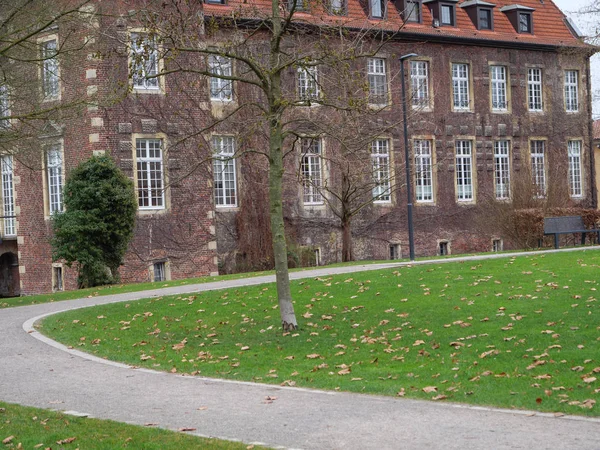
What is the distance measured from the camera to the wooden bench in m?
27.4

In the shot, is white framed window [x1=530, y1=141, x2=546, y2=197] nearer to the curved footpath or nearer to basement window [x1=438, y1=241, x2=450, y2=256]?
basement window [x1=438, y1=241, x2=450, y2=256]

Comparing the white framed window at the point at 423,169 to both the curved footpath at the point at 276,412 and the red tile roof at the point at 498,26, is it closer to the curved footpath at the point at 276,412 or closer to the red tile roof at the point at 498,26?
the red tile roof at the point at 498,26

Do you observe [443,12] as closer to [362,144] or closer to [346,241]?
[346,241]

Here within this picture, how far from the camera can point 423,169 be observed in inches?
1508

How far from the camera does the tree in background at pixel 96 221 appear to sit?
27.5m

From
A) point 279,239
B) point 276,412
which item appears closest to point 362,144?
point 279,239

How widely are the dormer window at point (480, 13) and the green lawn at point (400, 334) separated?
20753 millimetres

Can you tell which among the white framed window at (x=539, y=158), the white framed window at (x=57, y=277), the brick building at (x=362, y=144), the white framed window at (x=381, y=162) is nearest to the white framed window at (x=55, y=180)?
the brick building at (x=362, y=144)

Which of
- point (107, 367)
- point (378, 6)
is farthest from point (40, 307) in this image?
point (378, 6)

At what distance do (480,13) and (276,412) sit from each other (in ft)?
111

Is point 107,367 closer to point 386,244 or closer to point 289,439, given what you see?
point 289,439

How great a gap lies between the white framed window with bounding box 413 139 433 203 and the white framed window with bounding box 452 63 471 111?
6.99 feet

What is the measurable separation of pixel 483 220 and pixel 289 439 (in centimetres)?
2911

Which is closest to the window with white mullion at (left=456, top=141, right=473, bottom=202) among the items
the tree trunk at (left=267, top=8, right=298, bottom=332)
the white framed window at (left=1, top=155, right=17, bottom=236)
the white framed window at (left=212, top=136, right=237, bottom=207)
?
the white framed window at (left=212, top=136, right=237, bottom=207)
